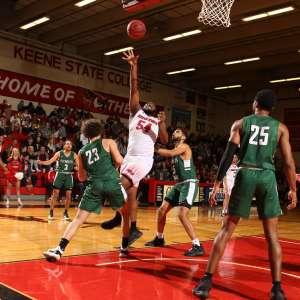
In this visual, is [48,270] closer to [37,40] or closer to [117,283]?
[117,283]

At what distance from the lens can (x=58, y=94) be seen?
2039 cm

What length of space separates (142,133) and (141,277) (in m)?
1.94

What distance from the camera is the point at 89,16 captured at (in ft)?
58.0

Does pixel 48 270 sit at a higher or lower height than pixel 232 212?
lower

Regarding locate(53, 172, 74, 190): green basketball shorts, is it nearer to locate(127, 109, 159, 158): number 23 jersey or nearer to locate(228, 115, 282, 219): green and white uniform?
locate(127, 109, 159, 158): number 23 jersey

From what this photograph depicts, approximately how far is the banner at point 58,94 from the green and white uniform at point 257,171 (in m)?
16.1

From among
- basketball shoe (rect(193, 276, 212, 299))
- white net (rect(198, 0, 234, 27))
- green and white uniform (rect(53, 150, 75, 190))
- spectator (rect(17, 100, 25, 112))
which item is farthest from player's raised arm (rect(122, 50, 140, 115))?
spectator (rect(17, 100, 25, 112))

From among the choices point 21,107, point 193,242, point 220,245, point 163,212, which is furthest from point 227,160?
point 21,107

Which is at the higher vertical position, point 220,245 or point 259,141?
point 259,141

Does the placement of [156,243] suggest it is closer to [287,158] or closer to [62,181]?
[287,158]

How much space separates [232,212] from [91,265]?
195cm

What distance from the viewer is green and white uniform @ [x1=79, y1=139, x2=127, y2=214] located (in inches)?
211

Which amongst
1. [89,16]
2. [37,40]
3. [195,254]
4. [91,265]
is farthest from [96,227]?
[37,40]

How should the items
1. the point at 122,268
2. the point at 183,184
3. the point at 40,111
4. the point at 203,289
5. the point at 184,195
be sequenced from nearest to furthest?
the point at 203,289, the point at 122,268, the point at 184,195, the point at 183,184, the point at 40,111
